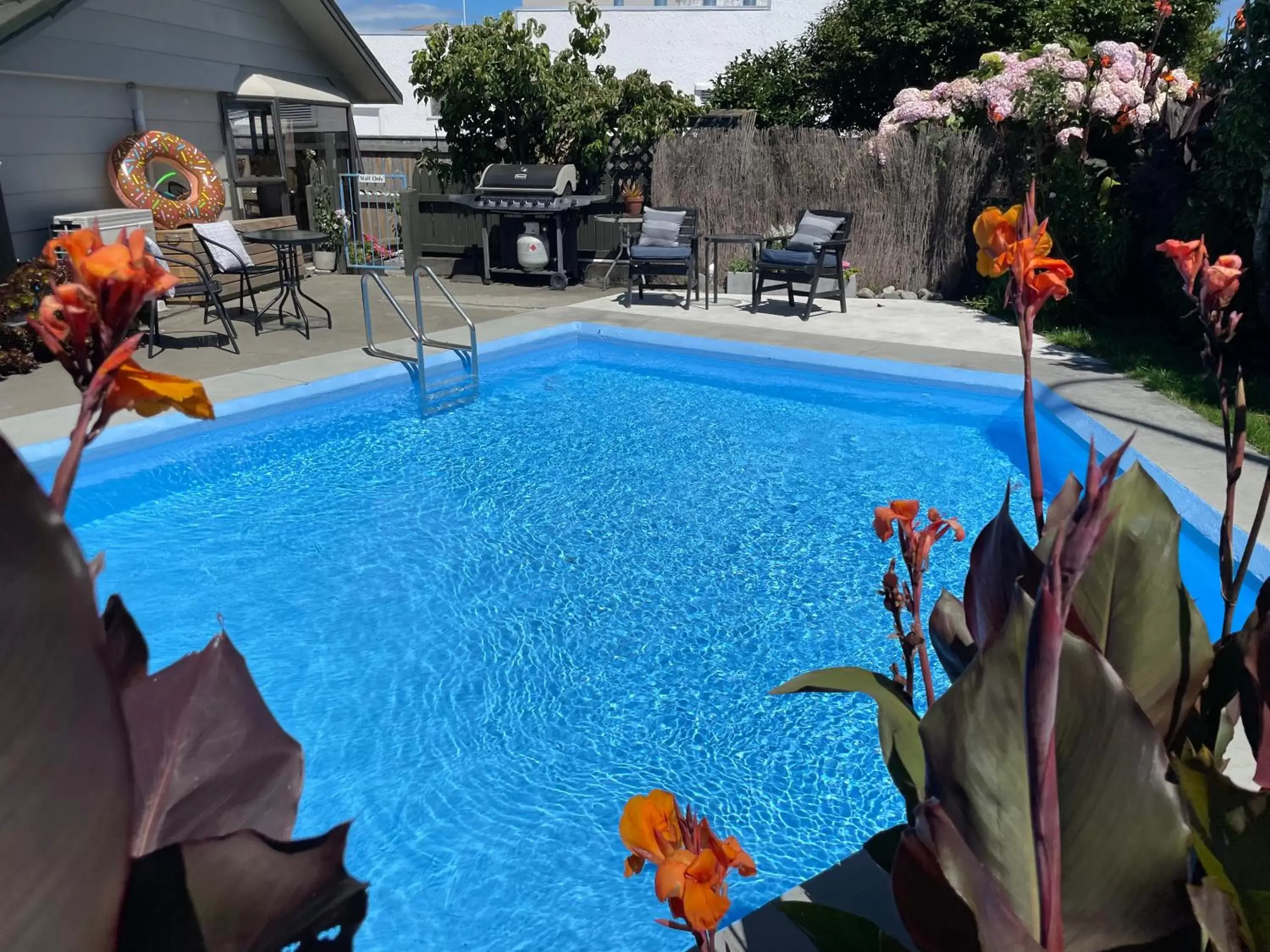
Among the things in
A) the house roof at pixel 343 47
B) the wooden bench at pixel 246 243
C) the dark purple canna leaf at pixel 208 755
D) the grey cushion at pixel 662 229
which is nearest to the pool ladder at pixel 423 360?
the wooden bench at pixel 246 243

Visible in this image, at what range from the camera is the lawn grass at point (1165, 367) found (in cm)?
618

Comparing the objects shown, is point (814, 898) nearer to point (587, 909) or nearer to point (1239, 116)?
point (587, 909)

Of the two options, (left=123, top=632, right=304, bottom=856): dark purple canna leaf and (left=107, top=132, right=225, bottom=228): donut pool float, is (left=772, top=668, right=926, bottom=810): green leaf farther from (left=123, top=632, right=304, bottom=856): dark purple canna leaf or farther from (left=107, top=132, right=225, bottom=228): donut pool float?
(left=107, top=132, right=225, bottom=228): donut pool float

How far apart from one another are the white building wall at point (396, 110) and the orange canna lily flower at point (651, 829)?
2660 cm

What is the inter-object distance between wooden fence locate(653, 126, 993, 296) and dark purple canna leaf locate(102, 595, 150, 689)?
11035mm

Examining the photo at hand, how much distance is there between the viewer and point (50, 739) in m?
0.37

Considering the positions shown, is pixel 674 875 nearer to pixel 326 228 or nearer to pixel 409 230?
pixel 409 230

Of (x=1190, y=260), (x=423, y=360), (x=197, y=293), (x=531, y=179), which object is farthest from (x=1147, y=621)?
(x=531, y=179)

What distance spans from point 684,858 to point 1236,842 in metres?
0.46

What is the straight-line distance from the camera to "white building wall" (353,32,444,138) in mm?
26125

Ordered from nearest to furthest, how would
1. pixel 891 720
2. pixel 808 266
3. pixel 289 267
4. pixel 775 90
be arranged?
pixel 891 720 < pixel 289 267 < pixel 808 266 < pixel 775 90

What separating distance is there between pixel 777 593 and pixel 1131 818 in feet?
13.4

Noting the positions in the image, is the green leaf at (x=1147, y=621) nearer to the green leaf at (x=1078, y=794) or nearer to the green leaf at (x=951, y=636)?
the green leaf at (x=951, y=636)

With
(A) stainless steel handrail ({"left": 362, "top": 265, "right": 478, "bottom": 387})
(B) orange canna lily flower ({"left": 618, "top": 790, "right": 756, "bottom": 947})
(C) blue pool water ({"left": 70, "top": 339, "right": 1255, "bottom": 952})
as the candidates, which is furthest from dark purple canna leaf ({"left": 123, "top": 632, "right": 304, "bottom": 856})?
(A) stainless steel handrail ({"left": 362, "top": 265, "right": 478, "bottom": 387})
